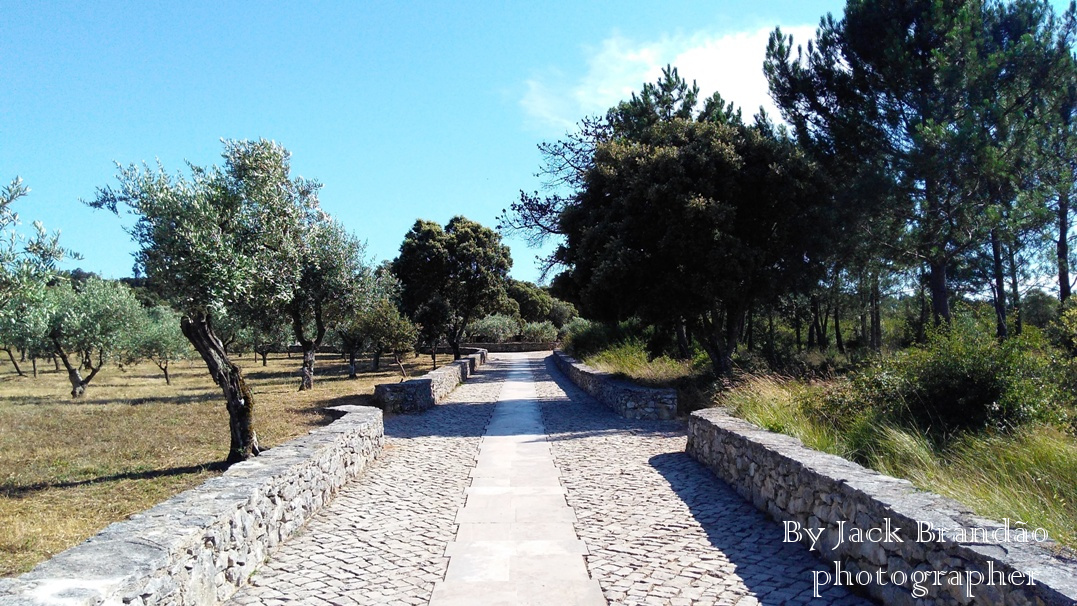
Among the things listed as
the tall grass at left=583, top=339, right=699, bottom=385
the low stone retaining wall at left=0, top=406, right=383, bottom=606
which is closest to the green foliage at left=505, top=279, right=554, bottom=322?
the tall grass at left=583, top=339, right=699, bottom=385

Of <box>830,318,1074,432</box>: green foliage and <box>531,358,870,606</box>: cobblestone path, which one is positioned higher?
<box>830,318,1074,432</box>: green foliage

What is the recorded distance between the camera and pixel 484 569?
496 cm

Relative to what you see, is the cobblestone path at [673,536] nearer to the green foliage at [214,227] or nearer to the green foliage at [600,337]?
the green foliage at [214,227]

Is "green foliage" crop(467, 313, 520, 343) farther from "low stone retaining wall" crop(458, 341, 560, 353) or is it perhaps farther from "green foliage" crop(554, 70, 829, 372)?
"green foliage" crop(554, 70, 829, 372)

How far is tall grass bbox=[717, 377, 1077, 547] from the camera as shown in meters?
4.34

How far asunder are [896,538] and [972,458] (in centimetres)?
238

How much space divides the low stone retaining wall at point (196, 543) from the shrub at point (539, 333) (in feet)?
153

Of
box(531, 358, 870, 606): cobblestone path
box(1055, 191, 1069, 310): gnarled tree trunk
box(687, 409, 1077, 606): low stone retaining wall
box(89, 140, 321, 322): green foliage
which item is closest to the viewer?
box(687, 409, 1077, 606): low stone retaining wall

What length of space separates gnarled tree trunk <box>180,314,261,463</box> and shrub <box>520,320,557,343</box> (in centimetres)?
4395

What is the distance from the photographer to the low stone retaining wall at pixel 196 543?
318 centimetres

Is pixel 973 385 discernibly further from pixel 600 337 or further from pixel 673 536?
pixel 600 337

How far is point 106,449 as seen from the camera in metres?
11.1

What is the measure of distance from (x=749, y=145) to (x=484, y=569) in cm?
1268

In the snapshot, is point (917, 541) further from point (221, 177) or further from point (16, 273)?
point (16, 273)
